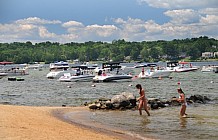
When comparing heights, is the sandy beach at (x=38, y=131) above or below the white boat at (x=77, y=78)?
above

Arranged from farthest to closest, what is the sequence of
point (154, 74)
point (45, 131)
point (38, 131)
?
point (154, 74) < point (45, 131) < point (38, 131)

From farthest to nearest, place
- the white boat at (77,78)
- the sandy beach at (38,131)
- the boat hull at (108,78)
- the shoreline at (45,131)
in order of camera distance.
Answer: the white boat at (77,78), the boat hull at (108,78), the shoreline at (45,131), the sandy beach at (38,131)

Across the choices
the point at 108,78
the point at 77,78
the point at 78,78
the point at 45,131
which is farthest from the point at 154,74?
the point at 45,131

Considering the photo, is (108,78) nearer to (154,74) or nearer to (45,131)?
(154,74)

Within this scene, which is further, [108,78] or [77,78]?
Result: [77,78]

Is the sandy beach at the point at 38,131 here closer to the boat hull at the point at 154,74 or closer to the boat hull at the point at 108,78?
the boat hull at the point at 108,78

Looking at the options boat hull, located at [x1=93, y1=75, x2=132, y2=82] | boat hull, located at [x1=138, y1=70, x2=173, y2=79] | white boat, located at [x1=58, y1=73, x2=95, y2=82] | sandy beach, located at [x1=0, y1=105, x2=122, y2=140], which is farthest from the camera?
boat hull, located at [x1=138, y1=70, x2=173, y2=79]

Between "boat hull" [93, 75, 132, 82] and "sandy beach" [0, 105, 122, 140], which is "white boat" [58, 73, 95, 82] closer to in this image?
"boat hull" [93, 75, 132, 82]

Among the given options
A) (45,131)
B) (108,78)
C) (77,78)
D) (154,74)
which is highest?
(45,131)

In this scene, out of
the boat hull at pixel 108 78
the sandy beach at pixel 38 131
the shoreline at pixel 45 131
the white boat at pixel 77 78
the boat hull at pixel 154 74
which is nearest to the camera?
the sandy beach at pixel 38 131

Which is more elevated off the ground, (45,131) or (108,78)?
(45,131)

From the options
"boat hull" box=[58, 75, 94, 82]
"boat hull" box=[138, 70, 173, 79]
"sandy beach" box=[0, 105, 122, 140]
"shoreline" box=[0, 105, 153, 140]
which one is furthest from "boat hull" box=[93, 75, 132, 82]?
"sandy beach" box=[0, 105, 122, 140]

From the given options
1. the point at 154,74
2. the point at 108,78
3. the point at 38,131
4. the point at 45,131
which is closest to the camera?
the point at 38,131

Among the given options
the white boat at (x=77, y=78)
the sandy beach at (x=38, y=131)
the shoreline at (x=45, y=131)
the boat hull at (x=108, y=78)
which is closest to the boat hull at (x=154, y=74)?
the boat hull at (x=108, y=78)
